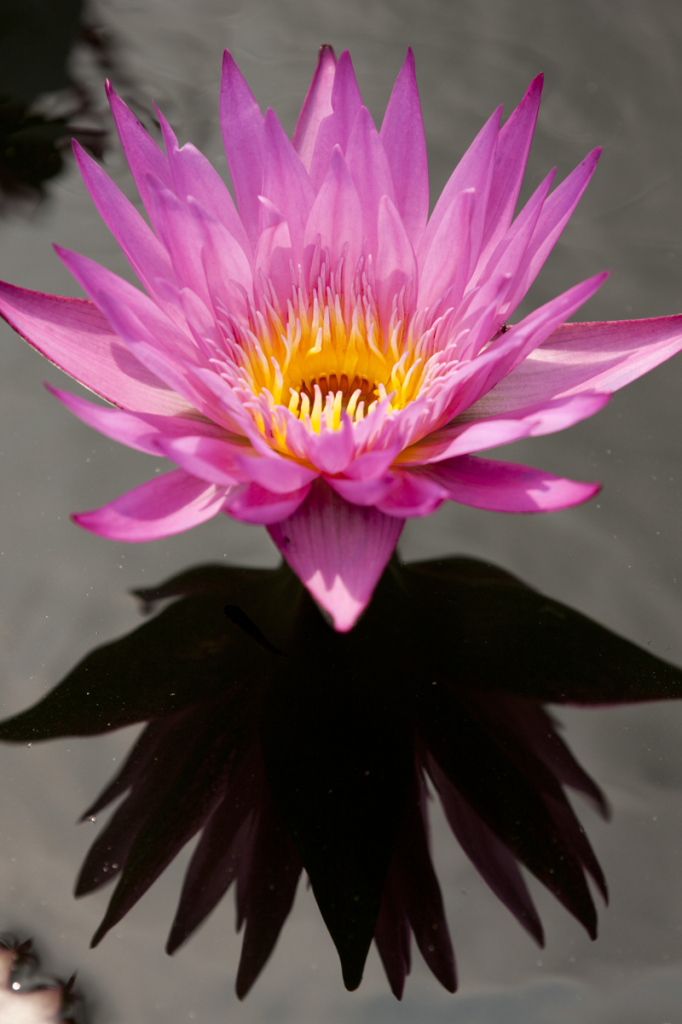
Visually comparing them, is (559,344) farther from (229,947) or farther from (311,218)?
(229,947)

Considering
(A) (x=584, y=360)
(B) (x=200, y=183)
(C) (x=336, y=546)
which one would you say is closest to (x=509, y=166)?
(A) (x=584, y=360)

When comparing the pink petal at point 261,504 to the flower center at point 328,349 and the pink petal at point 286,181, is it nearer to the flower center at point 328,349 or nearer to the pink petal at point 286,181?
the flower center at point 328,349

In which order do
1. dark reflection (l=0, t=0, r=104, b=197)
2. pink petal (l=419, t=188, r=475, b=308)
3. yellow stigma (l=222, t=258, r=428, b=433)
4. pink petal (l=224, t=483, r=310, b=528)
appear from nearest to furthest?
pink petal (l=224, t=483, r=310, b=528), pink petal (l=419, t=188, r=475, b=308), yellow stigma (l=222, t=258, r=428, b=433), dark reflection (l=0, t=0, r=104, b=197)

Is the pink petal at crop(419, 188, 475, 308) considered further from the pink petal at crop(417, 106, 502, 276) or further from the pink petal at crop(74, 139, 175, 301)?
the pink petal at crop(74, 139, 175, 301)

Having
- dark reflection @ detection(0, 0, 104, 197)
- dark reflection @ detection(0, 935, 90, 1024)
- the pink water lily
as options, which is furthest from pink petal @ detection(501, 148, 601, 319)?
dark reflection @ detection(0, 0, 104, 197)

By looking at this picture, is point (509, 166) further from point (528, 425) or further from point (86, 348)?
point (86, 348)

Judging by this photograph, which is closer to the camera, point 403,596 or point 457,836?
point 457,836

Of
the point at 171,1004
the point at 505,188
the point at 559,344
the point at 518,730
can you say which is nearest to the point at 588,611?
the point at 518,730
